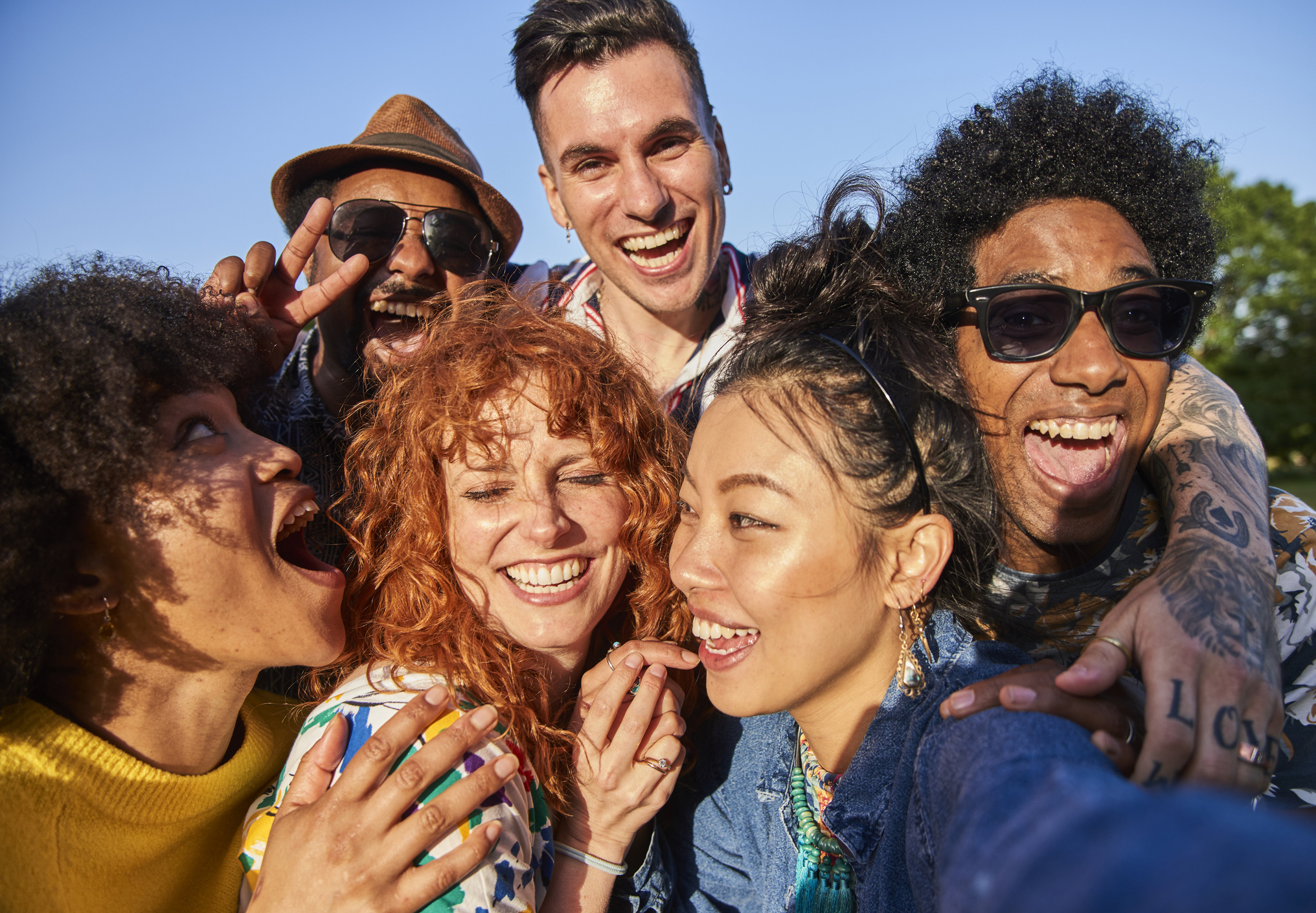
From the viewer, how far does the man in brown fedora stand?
11.8ft

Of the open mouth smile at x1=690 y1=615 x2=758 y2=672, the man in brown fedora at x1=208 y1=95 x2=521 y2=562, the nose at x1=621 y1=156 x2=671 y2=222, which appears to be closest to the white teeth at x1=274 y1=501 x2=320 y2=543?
the man in brown fedora at x1=208 y1=95 x2=521 y2=562

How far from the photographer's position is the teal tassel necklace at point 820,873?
100 inches

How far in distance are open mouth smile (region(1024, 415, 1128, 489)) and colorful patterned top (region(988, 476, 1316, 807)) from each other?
26 centimetres

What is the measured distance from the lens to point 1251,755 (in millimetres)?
1710

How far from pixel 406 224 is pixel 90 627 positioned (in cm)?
261

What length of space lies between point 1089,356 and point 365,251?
11.3 ft

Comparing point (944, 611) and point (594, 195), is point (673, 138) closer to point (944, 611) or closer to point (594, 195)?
point (594, 195)

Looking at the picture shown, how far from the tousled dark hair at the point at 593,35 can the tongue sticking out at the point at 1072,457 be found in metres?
2.67

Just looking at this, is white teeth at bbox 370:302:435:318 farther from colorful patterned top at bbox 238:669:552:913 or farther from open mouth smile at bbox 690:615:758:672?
open mouth smile at bbox 690:615:758:672

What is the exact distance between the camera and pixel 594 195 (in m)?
4.15

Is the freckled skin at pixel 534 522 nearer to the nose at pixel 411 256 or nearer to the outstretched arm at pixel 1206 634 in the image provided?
the outstretched arm at pixel 1206 634

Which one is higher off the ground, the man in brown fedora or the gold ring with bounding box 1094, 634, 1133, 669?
the man in brown fedora

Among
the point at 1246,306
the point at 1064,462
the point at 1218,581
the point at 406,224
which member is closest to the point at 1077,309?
the point at 1064,462

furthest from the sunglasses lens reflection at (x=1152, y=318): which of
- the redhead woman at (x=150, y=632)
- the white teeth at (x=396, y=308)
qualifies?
the white teeth at (x=396, y=308)
